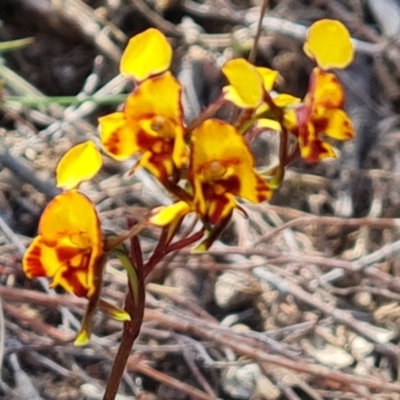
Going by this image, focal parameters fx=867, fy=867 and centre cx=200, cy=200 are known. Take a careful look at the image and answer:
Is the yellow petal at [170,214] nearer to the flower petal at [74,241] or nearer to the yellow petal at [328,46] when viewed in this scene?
the flower petal at [74,241]

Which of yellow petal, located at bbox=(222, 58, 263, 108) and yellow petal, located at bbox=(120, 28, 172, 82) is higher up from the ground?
yellow petal, located at bbox=(222, 58, 263, 108)

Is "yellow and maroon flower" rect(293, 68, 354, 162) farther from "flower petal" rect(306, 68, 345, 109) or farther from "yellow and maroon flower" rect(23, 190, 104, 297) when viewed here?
"yellow and maroon flower" rect(23, 190, 104, 297)

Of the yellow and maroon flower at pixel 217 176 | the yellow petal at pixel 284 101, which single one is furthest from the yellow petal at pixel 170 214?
the yellow petal at pixel 284 101

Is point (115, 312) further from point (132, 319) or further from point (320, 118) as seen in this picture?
point (320, 118)

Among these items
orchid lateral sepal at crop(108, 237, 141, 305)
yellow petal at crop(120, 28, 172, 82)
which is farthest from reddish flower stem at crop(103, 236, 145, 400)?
yellow petal at crop(120, 28, 172, 82)

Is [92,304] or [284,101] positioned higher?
[284,101]

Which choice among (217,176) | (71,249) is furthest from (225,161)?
(71,249)
